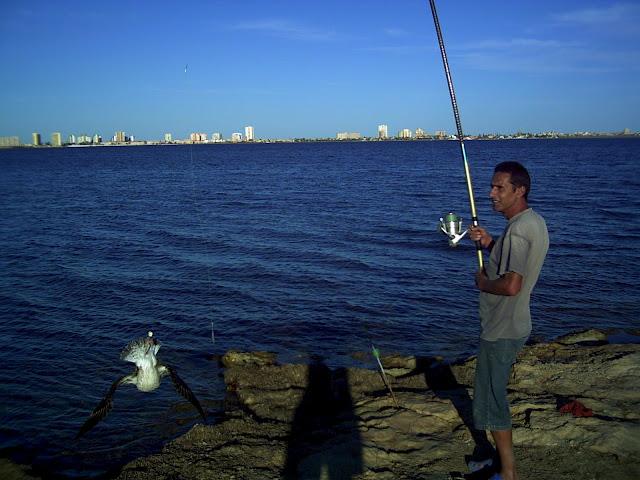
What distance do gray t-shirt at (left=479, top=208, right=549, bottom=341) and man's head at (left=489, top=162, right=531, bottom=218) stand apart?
9 cm

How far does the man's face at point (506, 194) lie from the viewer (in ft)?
14.6

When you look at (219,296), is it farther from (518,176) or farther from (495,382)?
(518,176)

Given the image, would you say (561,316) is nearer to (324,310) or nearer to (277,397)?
(324,310)

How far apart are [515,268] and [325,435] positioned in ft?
10.5

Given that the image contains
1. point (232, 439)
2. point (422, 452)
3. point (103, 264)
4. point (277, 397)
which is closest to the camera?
point (422, 452)

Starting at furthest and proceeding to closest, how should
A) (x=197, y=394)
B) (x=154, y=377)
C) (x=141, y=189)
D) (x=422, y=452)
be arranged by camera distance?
A: (x=141, y=189), (x=197, y=394), (x=154, y=377), (x=422, y=452)

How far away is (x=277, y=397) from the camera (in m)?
7.95

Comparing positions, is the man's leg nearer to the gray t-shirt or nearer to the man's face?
the gray t-shirt

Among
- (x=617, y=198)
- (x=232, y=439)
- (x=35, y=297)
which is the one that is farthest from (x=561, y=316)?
(x=617, y=198)

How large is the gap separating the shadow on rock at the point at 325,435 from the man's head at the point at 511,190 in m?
2.87

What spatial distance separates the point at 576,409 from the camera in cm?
612

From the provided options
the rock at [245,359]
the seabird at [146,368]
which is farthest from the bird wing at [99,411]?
the rock at [245,359]

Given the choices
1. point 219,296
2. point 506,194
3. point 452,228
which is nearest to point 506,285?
point 506,194

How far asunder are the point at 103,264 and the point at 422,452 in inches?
585
